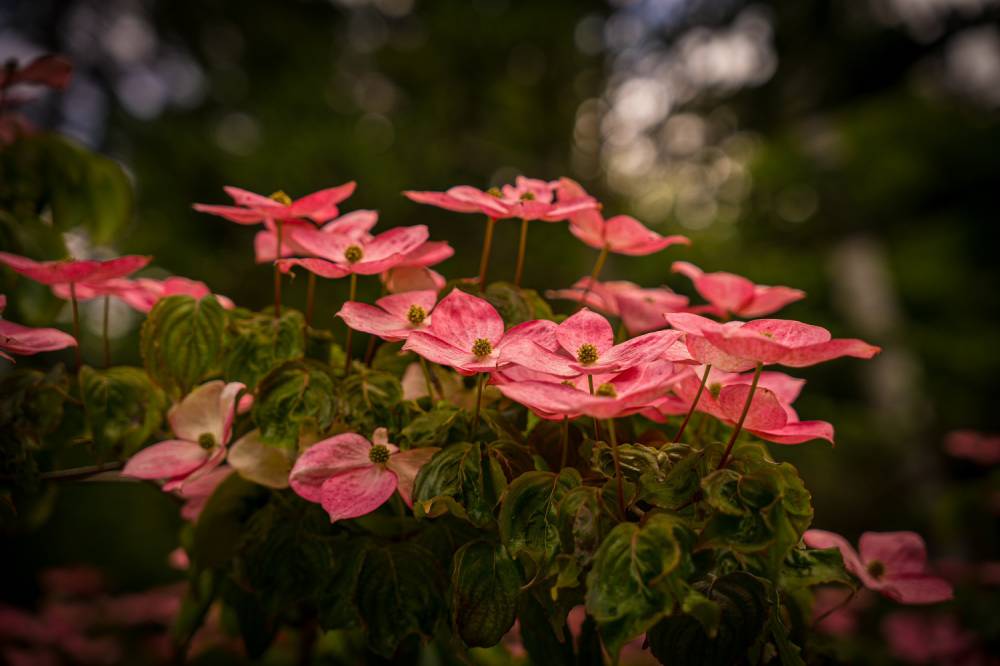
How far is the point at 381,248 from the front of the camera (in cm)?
59

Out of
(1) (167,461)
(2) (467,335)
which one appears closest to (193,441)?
(1) (167,461)

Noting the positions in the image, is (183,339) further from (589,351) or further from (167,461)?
(589,351)

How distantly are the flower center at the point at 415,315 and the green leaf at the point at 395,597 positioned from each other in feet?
0.59

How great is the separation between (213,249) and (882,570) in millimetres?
4457

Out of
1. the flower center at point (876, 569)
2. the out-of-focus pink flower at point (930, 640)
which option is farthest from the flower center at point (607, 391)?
the out-of-focus pink flower at point (930, 640)

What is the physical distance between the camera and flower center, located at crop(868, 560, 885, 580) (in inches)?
23.9

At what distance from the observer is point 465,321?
0.51m

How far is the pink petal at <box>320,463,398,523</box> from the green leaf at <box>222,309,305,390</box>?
13 centimetres

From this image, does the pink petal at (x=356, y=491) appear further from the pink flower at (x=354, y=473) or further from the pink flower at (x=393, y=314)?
the pink flower at (x=393, y=314)

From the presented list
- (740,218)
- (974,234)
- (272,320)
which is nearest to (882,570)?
(272,320)

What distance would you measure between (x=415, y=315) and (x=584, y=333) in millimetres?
142

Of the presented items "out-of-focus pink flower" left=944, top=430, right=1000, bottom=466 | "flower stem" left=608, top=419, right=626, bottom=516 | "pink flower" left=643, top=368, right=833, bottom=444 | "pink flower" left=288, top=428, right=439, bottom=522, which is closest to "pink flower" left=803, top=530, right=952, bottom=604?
"pink flower" left=643, top=368, right=833, bottom=444

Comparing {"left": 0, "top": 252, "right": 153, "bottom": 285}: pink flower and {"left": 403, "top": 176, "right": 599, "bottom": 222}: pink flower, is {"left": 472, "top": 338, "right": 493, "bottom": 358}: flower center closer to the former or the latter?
{"left": 403, "top": 176, "right": 599, "bottom": 222}: pink flower

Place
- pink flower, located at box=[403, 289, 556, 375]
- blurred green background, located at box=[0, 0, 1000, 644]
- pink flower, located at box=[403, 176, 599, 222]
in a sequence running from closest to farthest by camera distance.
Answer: pink flower, located at box=[403, 289, 556, 375], pink flower, located at box=[403, 176, 599, 222], blurred green background, located at box=[0, 0, 1000, 644]
